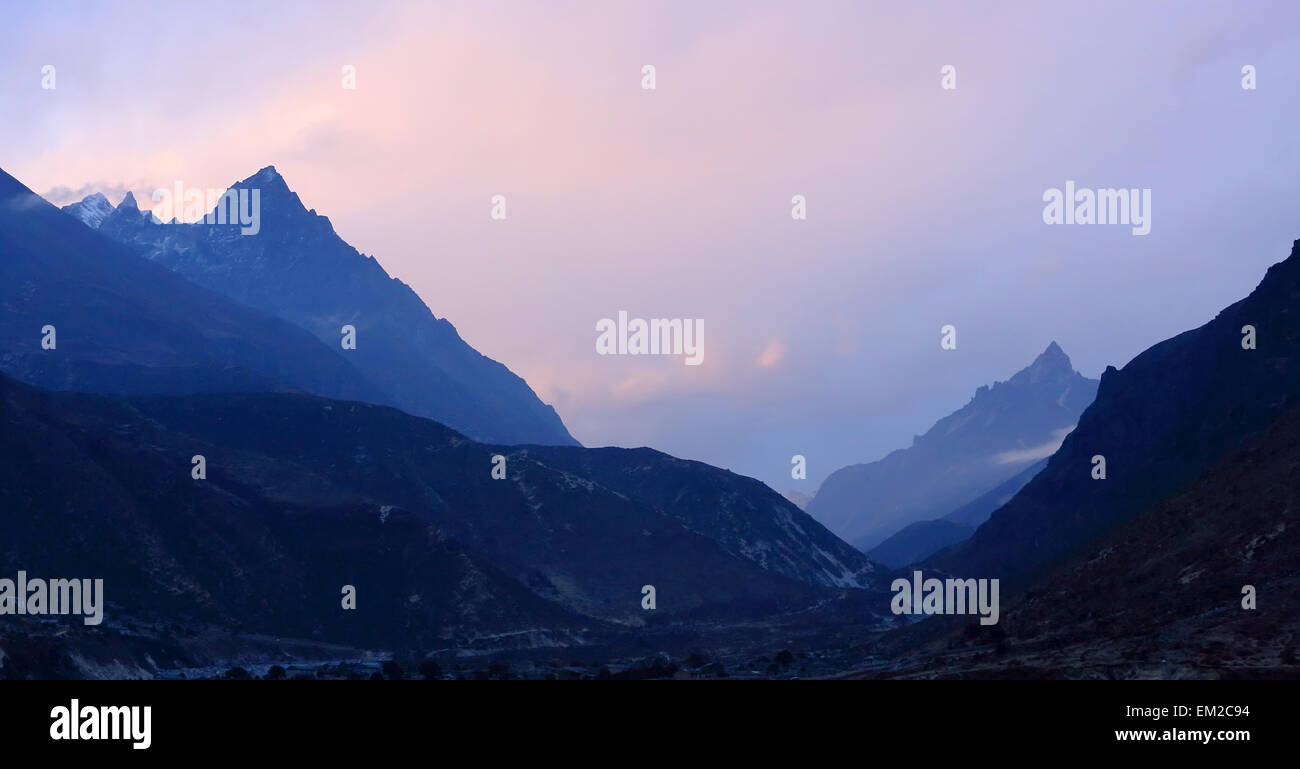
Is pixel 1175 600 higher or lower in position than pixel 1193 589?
lower

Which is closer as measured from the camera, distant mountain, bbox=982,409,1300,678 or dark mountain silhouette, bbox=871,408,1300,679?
distant mountain, bbox=982,409,1300,678

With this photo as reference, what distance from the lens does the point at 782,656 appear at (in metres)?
148

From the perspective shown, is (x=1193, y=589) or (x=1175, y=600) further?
(x=1193, y=589)

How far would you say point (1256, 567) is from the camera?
113812 millimetres

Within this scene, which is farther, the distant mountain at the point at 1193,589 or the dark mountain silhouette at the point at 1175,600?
the dark mountain silhouette at the point at 1175,600

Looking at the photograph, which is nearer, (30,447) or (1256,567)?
(1256,567)
